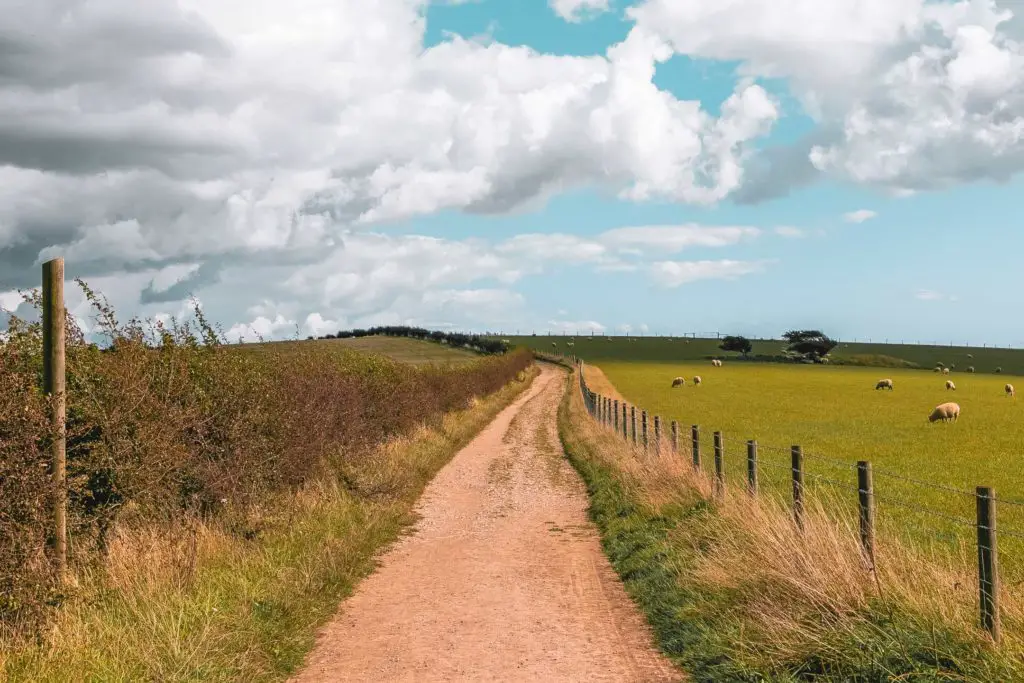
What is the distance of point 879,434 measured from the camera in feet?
122

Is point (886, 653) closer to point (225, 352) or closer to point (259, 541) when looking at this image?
point (259, 541)

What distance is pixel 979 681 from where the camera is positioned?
6.33m

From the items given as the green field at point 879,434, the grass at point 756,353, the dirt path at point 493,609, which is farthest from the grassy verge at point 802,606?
the grass at point 756,353

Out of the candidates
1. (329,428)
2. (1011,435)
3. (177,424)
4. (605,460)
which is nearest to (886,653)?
(177,424)

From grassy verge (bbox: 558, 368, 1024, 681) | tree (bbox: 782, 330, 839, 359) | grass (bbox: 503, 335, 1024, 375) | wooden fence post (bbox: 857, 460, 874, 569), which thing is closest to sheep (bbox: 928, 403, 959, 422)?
grassy verge (bbox: 558, 368, 1024, 681)

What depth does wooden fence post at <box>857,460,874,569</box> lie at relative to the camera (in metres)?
8.91

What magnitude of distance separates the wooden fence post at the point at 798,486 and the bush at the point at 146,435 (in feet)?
24.9

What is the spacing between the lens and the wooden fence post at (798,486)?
10727 mm

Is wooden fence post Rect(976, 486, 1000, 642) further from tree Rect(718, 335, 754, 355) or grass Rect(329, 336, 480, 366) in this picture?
tree Rect(718, 335, 754, 355)

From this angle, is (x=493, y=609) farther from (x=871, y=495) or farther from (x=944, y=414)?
(x=944, y=414)

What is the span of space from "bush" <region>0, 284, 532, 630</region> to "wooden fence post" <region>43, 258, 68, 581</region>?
0.50ft

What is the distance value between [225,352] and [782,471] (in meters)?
15.9

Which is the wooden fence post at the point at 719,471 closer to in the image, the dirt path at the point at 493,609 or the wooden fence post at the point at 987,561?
the dirt path at the point at 493,609

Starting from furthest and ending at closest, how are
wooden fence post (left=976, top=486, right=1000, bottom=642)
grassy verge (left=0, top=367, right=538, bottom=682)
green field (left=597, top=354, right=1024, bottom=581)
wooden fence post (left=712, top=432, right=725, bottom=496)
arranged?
1. green field (left=597, top=354, right=1024, bottom=581)
2. wooden fence post (left=712, top=432, right=725, bottom=496)
3. grassy verge (left=0, top=367, right=538, bottom=682)
4. wooden fence post (left=976, top=486, right=1000, bottom=642)
